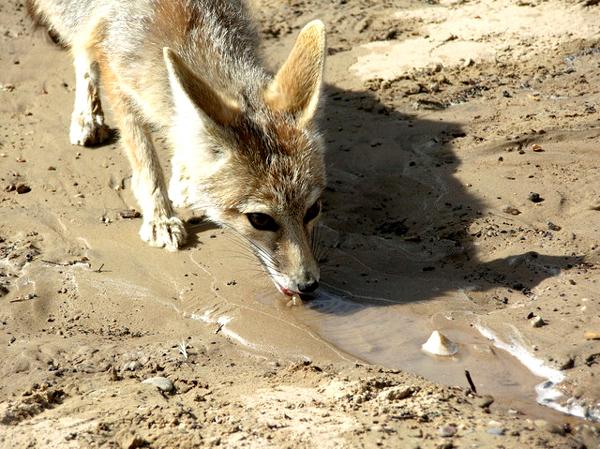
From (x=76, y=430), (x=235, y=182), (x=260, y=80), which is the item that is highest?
(x=260, y=80)

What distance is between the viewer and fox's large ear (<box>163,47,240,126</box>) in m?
5.32

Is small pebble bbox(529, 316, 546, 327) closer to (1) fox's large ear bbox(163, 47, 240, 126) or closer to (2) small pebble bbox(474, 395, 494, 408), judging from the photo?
(2) small pebble bbox(474, 395, 494, 408)

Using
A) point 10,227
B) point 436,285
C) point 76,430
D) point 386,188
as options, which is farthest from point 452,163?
point 76,430

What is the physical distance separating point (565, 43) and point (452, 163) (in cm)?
253

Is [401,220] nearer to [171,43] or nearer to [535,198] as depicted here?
[535,198]

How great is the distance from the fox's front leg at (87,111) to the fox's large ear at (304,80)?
97.9 inches

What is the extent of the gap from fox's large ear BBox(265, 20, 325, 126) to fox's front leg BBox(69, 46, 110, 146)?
8.15 ft

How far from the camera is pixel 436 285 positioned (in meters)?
5.81

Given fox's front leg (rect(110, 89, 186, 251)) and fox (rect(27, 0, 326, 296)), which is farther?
fox's front leg (rect(110, 89, 186, 251))

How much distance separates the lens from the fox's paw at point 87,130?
7805 mm

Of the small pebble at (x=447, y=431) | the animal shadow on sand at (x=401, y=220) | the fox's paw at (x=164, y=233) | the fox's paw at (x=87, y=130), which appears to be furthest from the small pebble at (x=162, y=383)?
the fox's paw at (x=87, y=130)

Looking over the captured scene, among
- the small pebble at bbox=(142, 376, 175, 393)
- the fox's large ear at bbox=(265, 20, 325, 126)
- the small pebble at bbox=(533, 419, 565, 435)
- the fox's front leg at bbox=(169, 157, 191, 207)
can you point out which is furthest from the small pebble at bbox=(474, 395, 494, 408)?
the fox's front leg at bbox=(169, 157, 191, 207)

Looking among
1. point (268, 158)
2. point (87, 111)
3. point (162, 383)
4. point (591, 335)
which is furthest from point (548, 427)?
point (87, 111)

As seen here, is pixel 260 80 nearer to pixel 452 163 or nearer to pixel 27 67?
pixel 452 163
